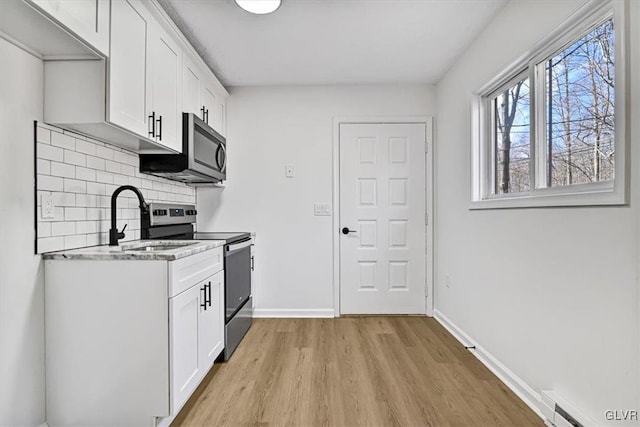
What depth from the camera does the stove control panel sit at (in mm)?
2486

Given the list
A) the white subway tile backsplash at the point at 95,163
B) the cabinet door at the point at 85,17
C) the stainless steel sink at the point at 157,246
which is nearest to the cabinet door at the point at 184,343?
the stainless steel sink at the point at 157,246

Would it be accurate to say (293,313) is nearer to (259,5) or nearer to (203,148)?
(203,148)

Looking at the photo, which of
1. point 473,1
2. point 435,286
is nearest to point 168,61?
point 473,1

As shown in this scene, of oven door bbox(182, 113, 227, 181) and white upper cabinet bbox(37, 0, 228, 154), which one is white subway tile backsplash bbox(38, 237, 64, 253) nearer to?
white upper cabinet bbox(37, 0, 228, 154)

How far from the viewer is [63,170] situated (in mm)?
1712

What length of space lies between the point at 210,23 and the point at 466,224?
2.45 meters

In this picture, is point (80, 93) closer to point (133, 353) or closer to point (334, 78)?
point (133, 353)

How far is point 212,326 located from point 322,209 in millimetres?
1684

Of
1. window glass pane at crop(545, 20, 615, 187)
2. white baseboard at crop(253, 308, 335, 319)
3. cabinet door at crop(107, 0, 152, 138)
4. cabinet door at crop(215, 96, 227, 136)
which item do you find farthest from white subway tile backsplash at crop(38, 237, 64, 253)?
window glass pane at crop(545, 20, 615, 187)

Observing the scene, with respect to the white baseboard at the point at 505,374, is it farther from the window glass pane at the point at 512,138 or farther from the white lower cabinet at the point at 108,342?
the white lower cabinet at the point at 108,342

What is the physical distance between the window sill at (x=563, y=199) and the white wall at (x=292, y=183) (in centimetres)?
169

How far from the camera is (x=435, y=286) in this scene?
3.44 meters

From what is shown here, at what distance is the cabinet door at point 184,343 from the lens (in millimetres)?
1607

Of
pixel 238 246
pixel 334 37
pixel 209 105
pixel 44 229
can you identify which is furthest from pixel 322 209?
pixel 44 229
